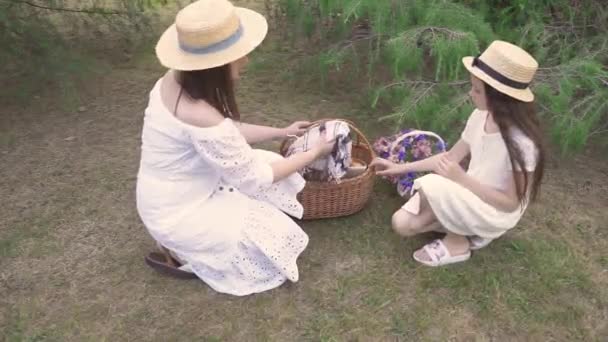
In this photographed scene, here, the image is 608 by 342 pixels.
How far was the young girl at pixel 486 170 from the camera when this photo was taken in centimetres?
217

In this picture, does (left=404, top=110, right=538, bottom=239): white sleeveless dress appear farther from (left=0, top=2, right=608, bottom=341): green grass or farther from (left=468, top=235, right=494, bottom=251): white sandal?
(left=0, top=2, right=608, bottom=341): green grass

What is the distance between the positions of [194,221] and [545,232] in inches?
70.8

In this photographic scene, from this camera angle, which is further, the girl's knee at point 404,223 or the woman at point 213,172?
the girl's knee at point 404,223

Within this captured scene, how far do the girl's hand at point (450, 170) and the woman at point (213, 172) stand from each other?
1.76 feet

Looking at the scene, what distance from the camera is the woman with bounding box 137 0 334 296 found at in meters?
2.08

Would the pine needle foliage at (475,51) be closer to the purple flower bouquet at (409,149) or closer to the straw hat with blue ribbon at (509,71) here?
the purple flower bouquet at (409,149)

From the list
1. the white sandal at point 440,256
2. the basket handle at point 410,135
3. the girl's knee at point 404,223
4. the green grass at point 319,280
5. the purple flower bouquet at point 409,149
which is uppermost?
the basket handle at point 410,135

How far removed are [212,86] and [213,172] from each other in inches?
16.3

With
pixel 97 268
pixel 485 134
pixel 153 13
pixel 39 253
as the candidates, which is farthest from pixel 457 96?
pixel 153 13

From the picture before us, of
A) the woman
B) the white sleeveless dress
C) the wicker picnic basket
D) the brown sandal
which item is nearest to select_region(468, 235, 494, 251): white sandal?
the white sleeveless dress

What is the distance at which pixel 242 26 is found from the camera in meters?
2.19

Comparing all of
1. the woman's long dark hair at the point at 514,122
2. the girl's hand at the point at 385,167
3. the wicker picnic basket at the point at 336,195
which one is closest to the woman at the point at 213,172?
the wicker picnic basket at the point at 336,195

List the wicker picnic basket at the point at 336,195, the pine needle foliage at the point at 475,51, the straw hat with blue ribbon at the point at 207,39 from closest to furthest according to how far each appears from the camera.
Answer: the straw hat with blue ribbon at the point at 207,39, the wicker picnic basket at the point at 336,195, the pine needle foliage at the point at 475,51

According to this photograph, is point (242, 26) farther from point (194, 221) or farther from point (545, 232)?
point (545, 232)
